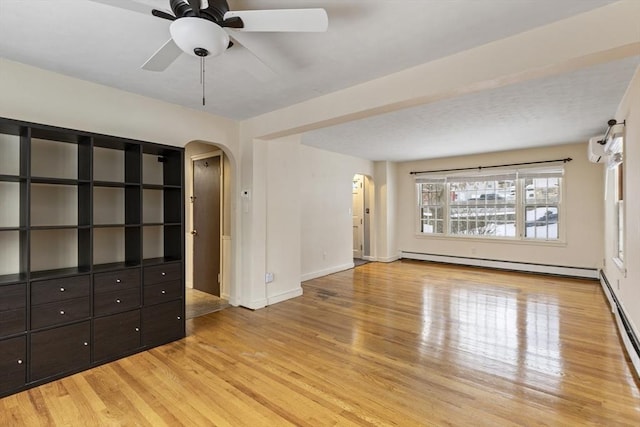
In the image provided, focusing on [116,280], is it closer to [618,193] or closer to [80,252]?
A: [80,252]

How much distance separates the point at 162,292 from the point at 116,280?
0.44 m

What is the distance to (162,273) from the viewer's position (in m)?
3.08

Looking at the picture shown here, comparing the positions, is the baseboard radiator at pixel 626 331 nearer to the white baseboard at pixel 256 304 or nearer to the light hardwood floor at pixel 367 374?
the light hardwood floor at pixel 367 374

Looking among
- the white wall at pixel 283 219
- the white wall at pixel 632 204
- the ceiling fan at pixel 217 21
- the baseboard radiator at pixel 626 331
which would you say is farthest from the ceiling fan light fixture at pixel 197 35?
the baseboard radiator at pixel 626 331

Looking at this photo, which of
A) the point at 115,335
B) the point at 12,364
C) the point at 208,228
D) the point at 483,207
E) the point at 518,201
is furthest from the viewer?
the point at 483,207


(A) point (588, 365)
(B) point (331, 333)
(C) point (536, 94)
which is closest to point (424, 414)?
(B) point (331, 333)

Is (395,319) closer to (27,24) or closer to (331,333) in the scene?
(331,333)

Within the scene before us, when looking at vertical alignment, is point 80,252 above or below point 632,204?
below

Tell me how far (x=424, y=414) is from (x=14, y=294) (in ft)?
9.56

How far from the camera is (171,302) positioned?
3141 millimetres

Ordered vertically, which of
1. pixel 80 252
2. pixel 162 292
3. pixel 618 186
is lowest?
pixel 162 292

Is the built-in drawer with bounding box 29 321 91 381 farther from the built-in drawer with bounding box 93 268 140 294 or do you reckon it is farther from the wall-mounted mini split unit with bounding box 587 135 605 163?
the wall-mounted mini split unit with bounding box 587 135 605 163

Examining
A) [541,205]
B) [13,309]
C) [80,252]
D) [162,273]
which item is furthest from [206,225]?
[541,205]

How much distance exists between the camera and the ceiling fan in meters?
1.56
